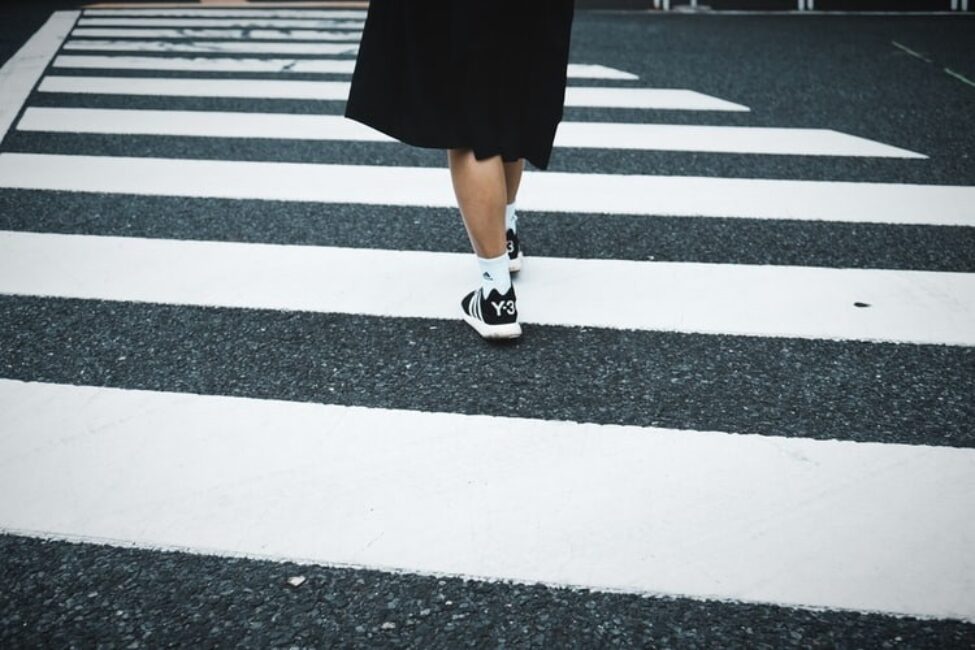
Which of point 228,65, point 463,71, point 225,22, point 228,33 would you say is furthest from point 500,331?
point 225,22

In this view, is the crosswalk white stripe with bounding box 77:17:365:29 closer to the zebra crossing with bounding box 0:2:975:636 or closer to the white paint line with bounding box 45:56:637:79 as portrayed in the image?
the white paint line with bounding box 45:56:637:79

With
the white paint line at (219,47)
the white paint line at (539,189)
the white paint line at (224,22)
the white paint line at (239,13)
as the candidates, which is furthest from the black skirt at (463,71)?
the white paint line at (239,13)

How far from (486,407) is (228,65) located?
17.0 feet

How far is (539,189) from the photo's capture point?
3793 mm

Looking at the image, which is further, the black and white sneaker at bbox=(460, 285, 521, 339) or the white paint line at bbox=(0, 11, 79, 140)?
the white paint line at bbox=(0, 11, 79, 140)

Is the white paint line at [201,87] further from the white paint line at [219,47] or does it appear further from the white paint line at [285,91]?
the white paint line at [219,47]

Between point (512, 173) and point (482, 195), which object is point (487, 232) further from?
point (512, 173)

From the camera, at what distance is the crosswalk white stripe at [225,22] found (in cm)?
840

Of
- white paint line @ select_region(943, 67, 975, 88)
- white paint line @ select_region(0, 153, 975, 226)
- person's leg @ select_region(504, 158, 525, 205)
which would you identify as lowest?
white paint line @ select_region(0, 153, 975, 226)

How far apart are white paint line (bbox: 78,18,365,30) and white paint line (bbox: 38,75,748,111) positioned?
268 centimetres

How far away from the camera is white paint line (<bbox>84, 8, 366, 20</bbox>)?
9117 millimetres

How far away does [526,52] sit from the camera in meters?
2.32

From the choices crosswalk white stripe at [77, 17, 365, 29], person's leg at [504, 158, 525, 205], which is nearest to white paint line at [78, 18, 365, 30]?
crosswalk white stripe at [77, 17, 365, 29]

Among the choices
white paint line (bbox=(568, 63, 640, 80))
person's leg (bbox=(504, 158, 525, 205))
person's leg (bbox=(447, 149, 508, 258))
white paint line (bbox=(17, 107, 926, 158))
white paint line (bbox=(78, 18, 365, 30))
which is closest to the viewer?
person's leg (bbox=(447, 149, 508, 258))
